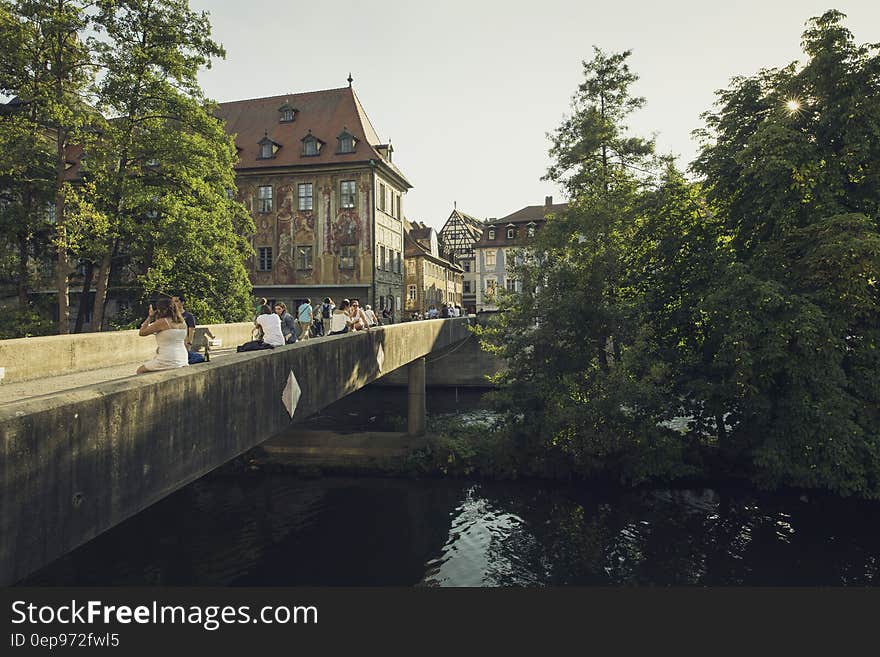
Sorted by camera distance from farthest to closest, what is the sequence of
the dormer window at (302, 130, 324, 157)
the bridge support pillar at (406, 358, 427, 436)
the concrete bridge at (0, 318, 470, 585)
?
1. the dormer window at (302, 130, 324, 157)
2. the bridge support pillar at (406, 358, 427, 436)
3. the concrete bridge at (0, 318, 470, 585)

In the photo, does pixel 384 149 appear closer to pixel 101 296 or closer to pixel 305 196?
pixel 305 196

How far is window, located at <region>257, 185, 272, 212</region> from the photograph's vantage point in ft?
127

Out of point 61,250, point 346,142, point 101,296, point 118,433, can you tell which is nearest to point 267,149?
point 346,142

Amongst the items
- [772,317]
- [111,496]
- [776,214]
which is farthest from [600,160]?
[111,496]

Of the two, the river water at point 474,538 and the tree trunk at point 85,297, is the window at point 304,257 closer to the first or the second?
the tree trunk at point 85,297

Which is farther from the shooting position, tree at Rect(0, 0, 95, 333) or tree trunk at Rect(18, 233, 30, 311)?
tree trunk at Rect(18, 233, 30, 311)

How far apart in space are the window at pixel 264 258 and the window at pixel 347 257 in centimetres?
528

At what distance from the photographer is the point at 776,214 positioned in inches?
580

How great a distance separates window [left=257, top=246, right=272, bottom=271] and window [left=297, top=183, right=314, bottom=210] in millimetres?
3822

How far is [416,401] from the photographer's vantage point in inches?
882

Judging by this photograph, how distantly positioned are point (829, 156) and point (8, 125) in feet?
85.1

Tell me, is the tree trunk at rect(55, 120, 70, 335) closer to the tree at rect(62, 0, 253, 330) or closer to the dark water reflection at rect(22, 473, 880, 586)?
the tree at rect(62, 0, 253, 330)

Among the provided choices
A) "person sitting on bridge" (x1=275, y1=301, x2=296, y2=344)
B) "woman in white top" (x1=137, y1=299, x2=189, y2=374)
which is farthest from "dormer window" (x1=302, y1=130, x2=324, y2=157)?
"woman in white top" (x1=137, y1=299, x2=189, y2=374)

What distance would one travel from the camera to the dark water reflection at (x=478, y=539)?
39.3 ft
